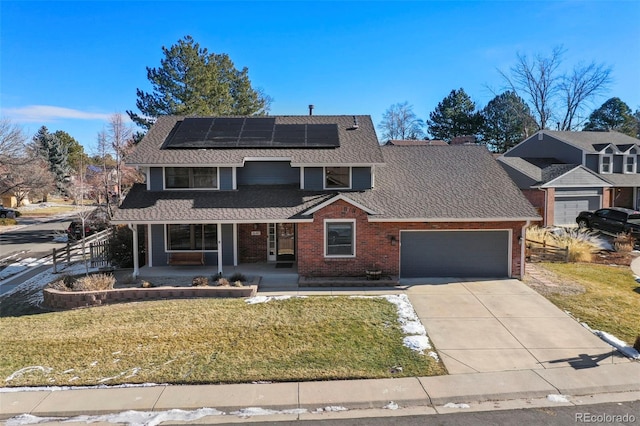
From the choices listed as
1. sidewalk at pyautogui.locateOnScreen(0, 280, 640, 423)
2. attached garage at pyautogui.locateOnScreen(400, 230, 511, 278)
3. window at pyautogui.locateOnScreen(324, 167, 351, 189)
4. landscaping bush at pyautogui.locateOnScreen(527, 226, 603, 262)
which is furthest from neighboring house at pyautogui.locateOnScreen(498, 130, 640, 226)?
sidewalk at pyautogui.locateOnScreen(0, 280, 640, 423)

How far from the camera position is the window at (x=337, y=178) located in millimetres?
16062

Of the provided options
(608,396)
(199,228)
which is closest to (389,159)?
(199,228)

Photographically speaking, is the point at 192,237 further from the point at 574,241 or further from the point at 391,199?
the point at 574,241

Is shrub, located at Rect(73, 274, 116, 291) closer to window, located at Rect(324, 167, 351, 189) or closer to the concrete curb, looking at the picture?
the concrete curb

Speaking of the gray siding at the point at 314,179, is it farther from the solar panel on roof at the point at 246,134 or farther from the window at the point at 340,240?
the window at the point at 340,240

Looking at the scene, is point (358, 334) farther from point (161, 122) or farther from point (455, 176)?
point (161, 122)

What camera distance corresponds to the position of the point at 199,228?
1570 cm

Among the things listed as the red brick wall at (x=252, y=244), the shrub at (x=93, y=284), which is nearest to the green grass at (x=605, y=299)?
the red brick wall at (x=252, y=244)

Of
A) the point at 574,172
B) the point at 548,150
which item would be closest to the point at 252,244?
the point at 574,172

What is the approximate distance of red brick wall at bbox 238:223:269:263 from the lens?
53.1ft

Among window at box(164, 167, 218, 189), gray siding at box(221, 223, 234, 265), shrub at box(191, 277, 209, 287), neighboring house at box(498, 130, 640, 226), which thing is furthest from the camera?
neighboring house at box(498, 130, 640, 226)

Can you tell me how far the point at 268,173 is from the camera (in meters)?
16.5

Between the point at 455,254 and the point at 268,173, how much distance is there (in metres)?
7.72

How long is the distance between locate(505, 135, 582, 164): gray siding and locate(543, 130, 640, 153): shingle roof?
39cm
